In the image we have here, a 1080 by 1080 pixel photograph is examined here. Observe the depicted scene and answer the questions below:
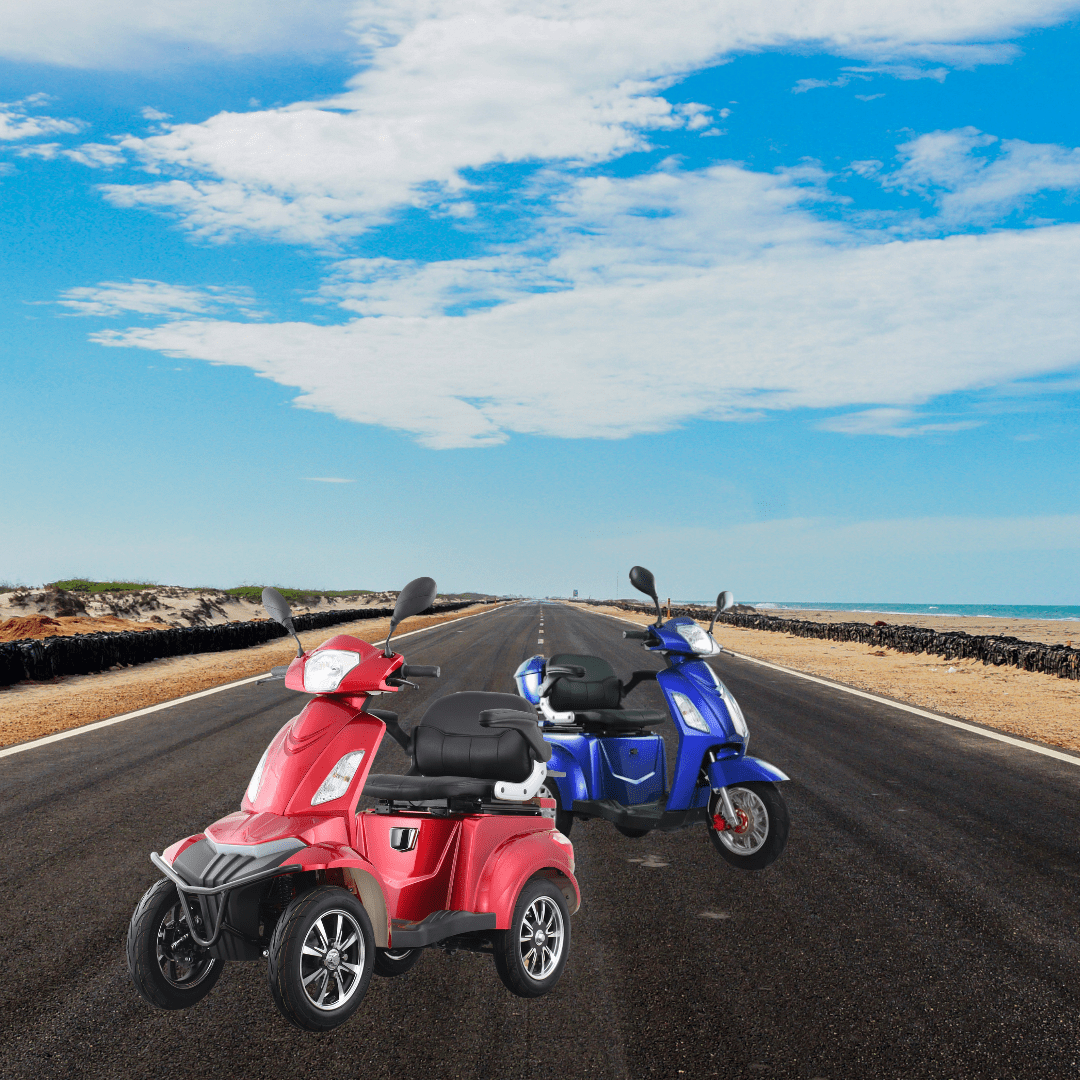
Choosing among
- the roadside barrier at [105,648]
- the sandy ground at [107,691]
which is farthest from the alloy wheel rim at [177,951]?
the roadside barrier at [105,648]

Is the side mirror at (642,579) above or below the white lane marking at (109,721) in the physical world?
above

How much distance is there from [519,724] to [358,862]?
1.11m

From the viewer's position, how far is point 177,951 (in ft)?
11.6

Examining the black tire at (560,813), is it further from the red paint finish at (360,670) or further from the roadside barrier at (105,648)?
the roadside barrier at (105,648)

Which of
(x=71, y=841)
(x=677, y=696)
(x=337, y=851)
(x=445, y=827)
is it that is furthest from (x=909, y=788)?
(x=71, y=841)

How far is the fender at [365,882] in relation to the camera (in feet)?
11.6

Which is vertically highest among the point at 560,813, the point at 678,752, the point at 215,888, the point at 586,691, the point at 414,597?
the point at 414,597

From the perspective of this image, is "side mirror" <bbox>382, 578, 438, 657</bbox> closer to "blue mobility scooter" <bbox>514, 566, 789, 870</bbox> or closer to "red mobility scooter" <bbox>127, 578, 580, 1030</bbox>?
"red mobility scooter" <bbox>127, 578, 580, 1030</bbox>

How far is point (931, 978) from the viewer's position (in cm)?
404

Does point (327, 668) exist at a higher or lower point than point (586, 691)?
Result: higher

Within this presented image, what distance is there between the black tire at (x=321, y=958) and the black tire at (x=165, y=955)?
457 mm

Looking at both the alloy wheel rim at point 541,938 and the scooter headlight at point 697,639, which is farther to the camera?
the scooter headlight at point 697,639

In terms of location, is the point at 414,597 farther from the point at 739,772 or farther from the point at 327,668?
the point at 739,772

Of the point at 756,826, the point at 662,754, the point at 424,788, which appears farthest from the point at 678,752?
the point at 424,788
